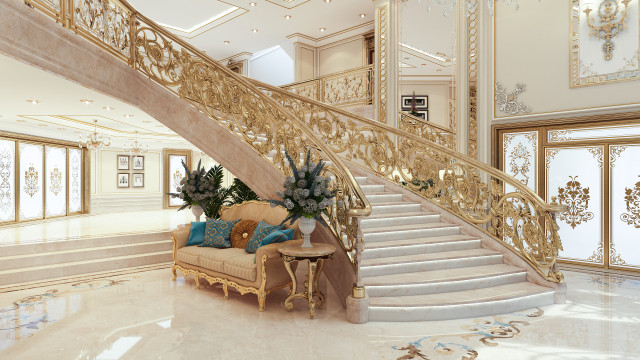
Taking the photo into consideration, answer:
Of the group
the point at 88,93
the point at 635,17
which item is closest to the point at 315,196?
the point at 88,93

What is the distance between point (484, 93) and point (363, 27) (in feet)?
16.3

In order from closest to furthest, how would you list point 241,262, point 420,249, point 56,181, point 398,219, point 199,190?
1. point 241,262
2. point 420,249
3. point 398,219
4. point 199,190
5. point 56,181

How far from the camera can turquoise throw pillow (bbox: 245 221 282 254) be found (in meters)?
4.93

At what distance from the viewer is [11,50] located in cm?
346

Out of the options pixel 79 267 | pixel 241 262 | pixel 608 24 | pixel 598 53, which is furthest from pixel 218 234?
pixel 608 24

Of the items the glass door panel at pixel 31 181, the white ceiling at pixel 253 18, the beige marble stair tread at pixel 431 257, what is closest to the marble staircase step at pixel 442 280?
the beige marble stair tread at pixel 431 257

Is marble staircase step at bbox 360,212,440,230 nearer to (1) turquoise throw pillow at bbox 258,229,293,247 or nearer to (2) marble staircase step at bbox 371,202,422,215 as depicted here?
(2) marble staircase step at bbox 371,202,422,215

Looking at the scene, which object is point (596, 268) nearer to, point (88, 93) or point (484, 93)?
point (484, 93)

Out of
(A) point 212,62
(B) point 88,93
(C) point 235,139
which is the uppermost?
(A) point 212,62

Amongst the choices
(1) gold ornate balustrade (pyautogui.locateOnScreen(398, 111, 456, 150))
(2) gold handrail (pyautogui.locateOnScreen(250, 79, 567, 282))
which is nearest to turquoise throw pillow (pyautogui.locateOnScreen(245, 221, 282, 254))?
(2) gold handrail (pyautogui.locateOnScreen(250, 79, 567, 282))

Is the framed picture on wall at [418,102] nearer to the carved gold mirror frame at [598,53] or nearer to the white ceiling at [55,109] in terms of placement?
the carved gold mirror frame at [598,53]

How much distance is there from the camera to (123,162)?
13266 millimetres

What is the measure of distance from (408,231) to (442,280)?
1017 millimetres

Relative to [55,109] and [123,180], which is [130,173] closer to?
[123,180]
